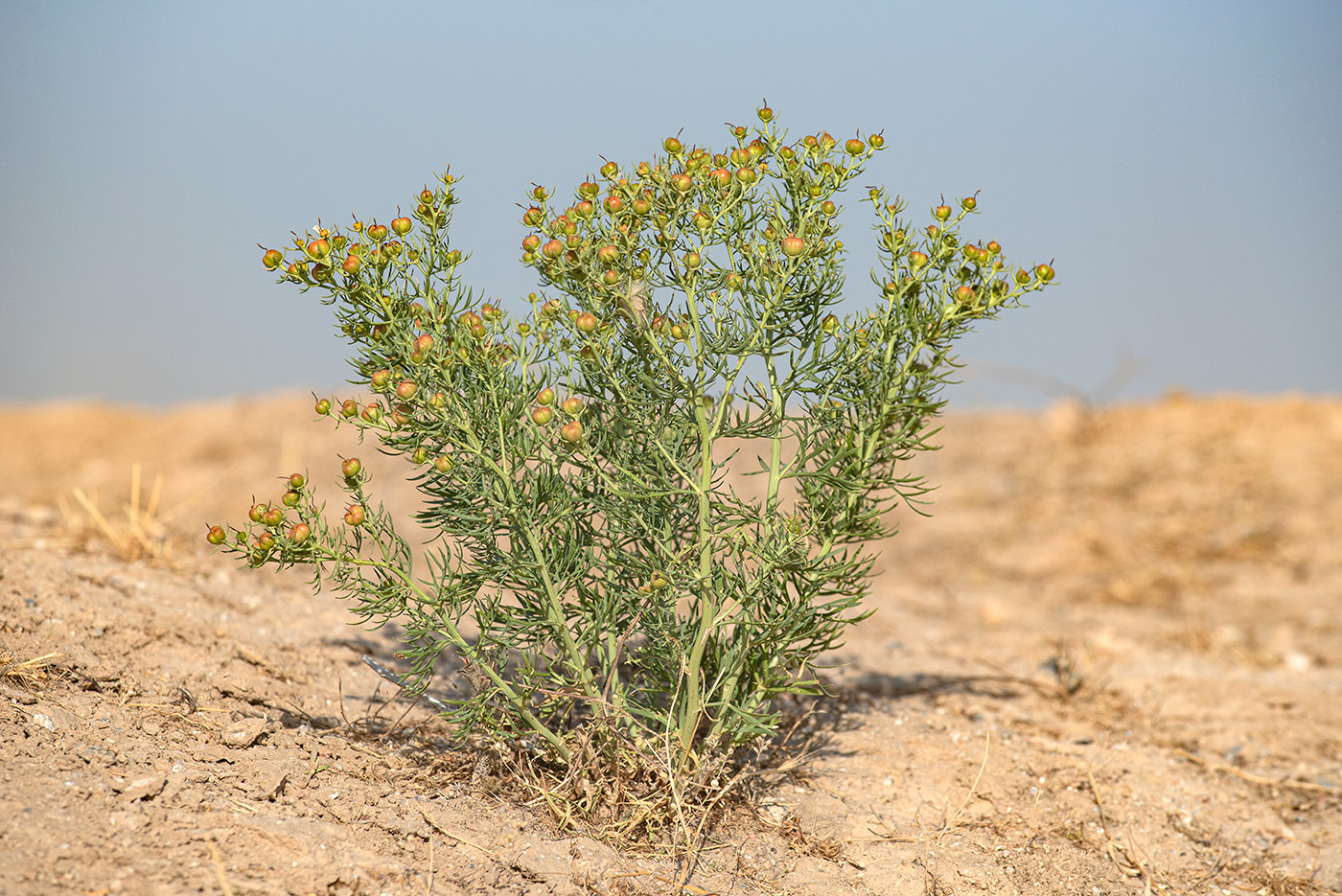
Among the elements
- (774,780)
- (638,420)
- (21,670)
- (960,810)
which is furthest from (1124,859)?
(21,670)

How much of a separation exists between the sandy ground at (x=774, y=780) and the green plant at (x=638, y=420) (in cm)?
44

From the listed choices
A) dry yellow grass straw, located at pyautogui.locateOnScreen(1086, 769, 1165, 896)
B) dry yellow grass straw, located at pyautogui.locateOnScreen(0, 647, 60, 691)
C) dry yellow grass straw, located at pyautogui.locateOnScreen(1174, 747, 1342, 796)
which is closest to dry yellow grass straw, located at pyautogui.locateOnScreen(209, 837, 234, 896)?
dry yellow grass straw, located at pyautogui.locateOnScreen(0, 647, 60, 691)

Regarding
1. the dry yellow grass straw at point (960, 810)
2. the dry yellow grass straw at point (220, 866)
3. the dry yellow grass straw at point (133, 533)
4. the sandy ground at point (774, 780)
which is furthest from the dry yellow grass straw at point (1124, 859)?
the dry yellow grass straw at point (133, 533)

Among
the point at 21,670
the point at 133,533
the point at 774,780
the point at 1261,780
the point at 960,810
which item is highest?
the point at 1261,780

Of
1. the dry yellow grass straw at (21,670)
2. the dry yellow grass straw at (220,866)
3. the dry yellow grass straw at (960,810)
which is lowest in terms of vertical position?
the dry yellow grass straw at (220,866)

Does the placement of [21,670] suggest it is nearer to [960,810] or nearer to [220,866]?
[220,866]

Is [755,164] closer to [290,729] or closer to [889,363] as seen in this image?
[889,363]

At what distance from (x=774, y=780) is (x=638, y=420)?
5.20ft

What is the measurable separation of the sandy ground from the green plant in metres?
0.44

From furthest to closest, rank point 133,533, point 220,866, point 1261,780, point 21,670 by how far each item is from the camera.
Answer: point 133,533 < point 1261,780 < point 21,670 < point 220,866

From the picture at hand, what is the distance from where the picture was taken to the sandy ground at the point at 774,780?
9.87 ft

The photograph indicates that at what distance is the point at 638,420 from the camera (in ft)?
10.3

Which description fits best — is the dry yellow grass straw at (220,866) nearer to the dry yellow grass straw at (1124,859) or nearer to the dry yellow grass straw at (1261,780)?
the dry yellow grass straw at (1124,859)

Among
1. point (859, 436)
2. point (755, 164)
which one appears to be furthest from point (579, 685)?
point (755, 164)
